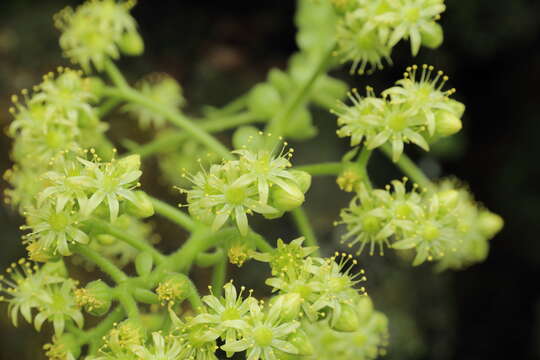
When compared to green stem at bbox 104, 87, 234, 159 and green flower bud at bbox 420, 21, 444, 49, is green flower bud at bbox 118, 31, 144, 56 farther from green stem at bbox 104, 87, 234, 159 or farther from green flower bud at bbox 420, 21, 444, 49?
green flower bud at bbox 420, 21, 444, 49

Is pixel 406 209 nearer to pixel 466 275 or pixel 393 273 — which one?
pixel 393 273

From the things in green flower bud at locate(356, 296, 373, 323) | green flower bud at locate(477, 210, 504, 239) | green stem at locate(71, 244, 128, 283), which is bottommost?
green stem at locate(71, 244, 128, 283)

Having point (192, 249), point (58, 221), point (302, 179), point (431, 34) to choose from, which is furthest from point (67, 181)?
point (431, 34)

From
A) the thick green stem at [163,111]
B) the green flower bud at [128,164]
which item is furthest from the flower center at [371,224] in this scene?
the green flower bud at [128,164]

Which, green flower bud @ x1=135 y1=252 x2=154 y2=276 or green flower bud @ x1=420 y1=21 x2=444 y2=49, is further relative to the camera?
green flower bud @ x1=420 y1=21 x2=444 y2=49

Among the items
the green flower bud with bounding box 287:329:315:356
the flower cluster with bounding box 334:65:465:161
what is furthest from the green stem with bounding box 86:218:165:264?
the flower cluster with bounding box 334:65:465:161

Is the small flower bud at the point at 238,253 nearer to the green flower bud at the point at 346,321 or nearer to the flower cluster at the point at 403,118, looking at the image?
the green flower bud at the point at 346,321
